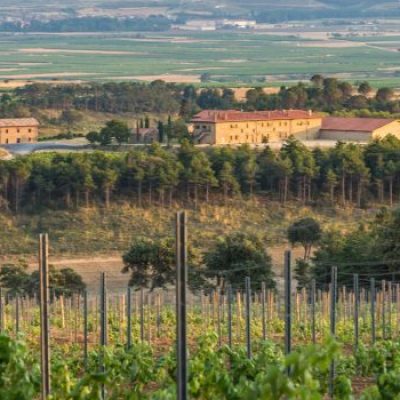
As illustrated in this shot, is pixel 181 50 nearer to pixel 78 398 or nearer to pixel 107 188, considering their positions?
pixel 107 188

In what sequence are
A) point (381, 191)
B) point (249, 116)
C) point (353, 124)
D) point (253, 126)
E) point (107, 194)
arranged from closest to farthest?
point (107, 194) → point (381, 191) → point (353, 124) → point (253, 126) → point (249, 116)

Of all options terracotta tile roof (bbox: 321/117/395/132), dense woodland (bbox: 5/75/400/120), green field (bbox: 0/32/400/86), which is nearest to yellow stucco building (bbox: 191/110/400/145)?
terracotta tile roof (bbox: 321/117/395/132)

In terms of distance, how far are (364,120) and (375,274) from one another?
101 ft

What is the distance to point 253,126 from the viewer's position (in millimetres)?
62656

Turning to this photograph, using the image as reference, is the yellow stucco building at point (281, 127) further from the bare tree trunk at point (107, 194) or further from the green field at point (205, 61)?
the green field at point (205, 61)

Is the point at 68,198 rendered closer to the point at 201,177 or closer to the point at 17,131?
the point at 201,177

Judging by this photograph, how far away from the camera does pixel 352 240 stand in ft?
117

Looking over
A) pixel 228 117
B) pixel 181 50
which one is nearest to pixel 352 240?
pixel 228 117

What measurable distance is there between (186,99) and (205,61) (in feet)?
271

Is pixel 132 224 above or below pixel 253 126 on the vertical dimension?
below

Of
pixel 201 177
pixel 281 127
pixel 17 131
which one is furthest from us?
pixel 17 131

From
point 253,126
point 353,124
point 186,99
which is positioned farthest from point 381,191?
point 186,99

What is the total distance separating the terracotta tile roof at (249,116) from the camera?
61.4 meters

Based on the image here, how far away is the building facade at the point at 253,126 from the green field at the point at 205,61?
52045 mm
